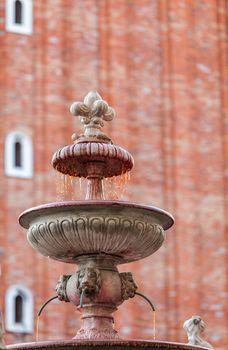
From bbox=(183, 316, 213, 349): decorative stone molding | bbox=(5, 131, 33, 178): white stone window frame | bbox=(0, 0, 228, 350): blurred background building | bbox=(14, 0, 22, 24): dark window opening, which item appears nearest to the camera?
bbox=(183, 316, 213, 349): decorative stone molding

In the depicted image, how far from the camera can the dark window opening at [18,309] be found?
60.0ft

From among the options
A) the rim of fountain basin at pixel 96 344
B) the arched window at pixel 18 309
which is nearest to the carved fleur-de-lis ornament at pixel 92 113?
the rim of fountain basin at pixel 96 344

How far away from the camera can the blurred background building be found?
18.7 metres

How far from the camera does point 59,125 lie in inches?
765

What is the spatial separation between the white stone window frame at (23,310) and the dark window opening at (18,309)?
31 millimetres

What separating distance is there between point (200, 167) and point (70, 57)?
2707 millimetres

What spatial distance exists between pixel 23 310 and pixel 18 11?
4588mm

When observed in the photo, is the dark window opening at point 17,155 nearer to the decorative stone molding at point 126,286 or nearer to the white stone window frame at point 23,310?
the white stone window frame at point 23,310

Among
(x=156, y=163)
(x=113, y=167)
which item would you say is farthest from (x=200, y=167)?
(x=113, y=167)

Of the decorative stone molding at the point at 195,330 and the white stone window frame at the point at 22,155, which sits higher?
the white stone window frame at the point at 22,155

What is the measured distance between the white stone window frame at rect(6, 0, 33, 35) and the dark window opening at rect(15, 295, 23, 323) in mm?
4022

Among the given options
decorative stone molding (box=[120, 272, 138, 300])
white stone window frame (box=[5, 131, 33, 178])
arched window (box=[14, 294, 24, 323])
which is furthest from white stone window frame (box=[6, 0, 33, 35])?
decorative stone molding (box=[120, 272, 138, 300])

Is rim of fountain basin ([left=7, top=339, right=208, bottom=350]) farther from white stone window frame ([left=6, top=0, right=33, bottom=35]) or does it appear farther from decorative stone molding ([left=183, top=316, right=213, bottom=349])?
white stone window frame ([left=6, top=0, right=33, bottom=35])

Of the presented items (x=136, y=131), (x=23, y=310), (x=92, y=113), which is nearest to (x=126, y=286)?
(x=92, y=113)
